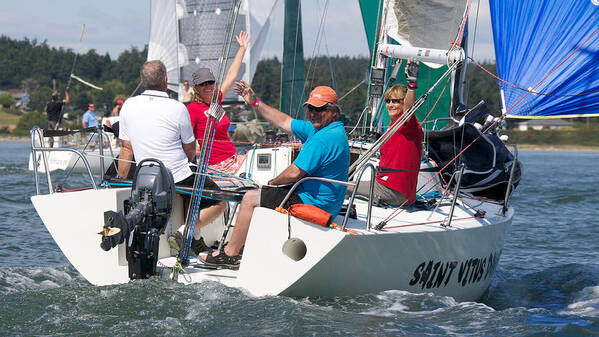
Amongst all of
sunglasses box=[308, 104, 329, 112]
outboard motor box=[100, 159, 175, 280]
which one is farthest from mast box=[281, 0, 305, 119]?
outboard motor box=[100, 159, 175, 280]

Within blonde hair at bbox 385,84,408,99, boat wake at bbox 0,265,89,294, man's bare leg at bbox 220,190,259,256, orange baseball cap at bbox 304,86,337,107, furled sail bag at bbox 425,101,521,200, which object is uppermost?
blonde hair at bbox 385,84,408,99

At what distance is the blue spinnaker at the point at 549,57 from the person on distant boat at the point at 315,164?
7.43 ft

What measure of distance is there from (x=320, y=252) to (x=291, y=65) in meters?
16.6

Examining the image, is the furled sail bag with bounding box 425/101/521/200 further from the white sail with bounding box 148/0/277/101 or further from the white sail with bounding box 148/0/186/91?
the white sail with bounding box 148/0/186/91

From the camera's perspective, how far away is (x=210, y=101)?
577 centimetres

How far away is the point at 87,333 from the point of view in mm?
3936

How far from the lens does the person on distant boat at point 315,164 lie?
4.59 m

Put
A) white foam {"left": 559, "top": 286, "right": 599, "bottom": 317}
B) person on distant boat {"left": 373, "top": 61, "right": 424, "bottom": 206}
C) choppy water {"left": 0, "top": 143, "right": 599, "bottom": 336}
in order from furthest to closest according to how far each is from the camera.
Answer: person on distant boat {"left": 373, "top": 61, "right": 424, "bottom": 206}, white foam {"left": 559, "top": 286, "right": 599, "bottom": 317}, choppy water {"left": 0, "top": 143, "right": 599, "bottom": 336}

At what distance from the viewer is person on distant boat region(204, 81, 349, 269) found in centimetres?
459

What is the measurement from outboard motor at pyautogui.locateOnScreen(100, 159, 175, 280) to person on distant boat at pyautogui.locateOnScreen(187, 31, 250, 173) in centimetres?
96

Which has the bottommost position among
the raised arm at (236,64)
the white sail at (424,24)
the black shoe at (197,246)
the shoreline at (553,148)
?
the shoreline at (553,148)

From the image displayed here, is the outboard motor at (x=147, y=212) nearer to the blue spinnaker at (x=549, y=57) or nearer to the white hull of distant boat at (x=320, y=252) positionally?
the white hull of distant boat at (x=320, y=252)

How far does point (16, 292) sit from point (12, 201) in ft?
27.0

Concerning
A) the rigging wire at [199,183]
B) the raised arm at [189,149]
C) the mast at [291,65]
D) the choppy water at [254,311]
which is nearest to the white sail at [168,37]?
the mast at [291,65]
